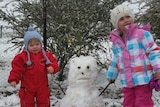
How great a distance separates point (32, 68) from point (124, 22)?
47.9 inches

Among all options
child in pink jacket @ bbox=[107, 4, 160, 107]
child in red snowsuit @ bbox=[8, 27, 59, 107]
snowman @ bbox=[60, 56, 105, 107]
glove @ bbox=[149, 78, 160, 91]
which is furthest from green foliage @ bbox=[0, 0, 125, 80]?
glove @ bbox=[149, 78, 160, 91]

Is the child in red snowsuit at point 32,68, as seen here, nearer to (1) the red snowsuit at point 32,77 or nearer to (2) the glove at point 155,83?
(1) the red snowsuit at point 32,77

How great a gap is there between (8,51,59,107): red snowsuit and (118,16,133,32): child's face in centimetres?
93

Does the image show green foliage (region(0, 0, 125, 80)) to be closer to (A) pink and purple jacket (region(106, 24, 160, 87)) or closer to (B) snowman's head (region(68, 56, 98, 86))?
(B) snowman's head (region(68, 56, 98, 86))

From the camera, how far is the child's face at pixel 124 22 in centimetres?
363

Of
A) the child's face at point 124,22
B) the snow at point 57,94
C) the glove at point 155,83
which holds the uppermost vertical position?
the child's face at point 124,22

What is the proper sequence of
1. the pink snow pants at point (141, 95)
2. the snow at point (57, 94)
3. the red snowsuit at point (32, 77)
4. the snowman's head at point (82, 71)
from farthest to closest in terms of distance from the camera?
the snow at point (57, 94) < the snowman's head at point (82, 71) < the red snowsuit at point (32, 77) < the pink snow pants at point (141, 95)

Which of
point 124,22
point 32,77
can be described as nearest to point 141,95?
point 124,22

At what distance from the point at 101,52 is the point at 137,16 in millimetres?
1010

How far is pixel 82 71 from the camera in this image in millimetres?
4102

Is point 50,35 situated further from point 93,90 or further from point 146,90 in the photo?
point 146,90

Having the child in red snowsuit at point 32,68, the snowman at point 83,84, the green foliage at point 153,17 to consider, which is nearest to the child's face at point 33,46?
the child in red snowsuit at point 32,68

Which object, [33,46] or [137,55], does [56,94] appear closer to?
[33,46]

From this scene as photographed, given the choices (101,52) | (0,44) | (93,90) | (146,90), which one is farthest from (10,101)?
(0,44)
